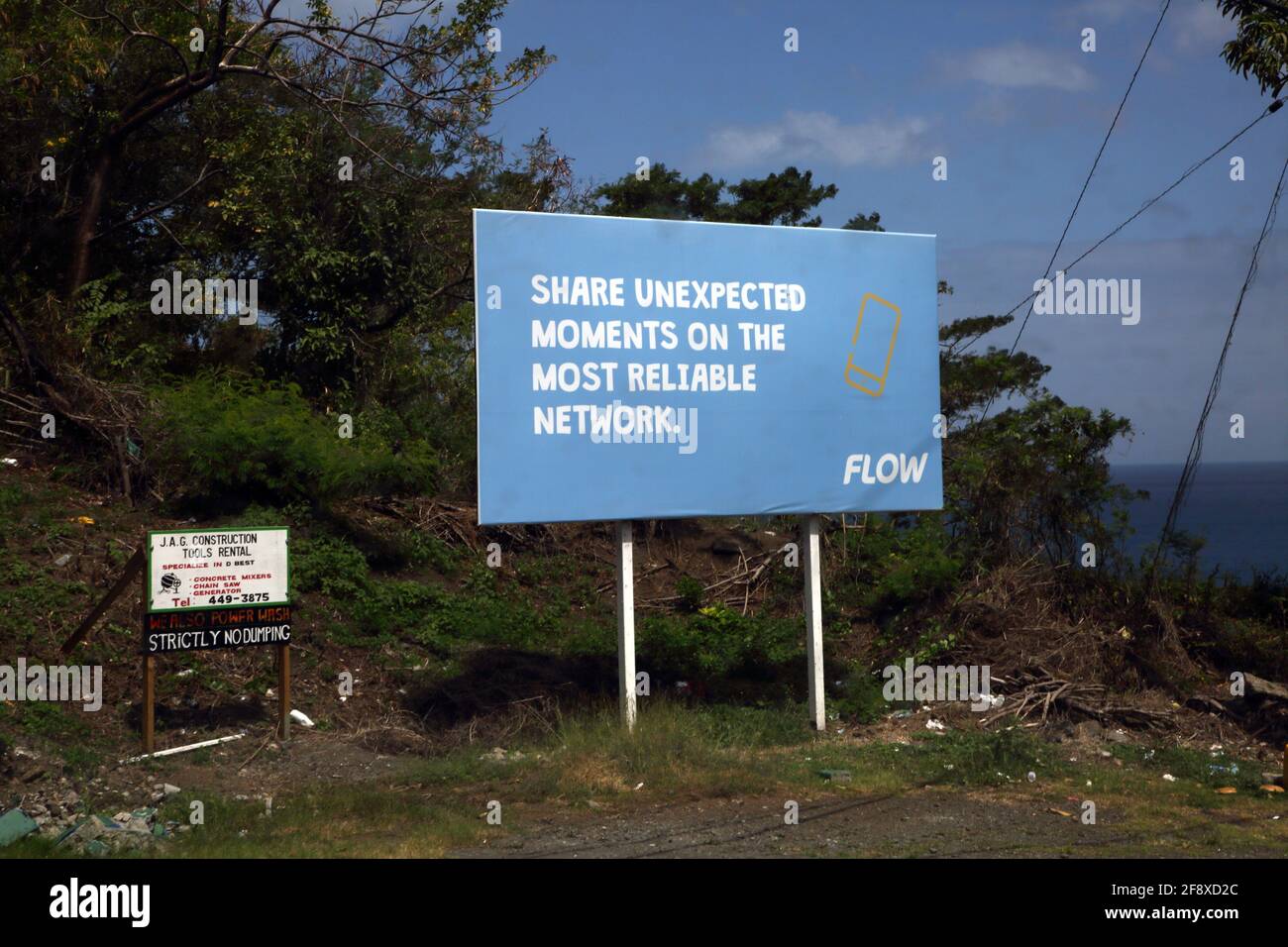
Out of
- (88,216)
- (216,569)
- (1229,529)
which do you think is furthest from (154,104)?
(1229,529)

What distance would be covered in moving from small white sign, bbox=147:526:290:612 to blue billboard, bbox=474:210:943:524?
7.34 ft

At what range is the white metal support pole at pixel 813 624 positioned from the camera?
40.1 feet

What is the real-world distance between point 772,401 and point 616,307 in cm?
189

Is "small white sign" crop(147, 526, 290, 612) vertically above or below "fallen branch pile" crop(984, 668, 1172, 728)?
above

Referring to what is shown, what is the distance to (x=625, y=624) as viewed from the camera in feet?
37.8

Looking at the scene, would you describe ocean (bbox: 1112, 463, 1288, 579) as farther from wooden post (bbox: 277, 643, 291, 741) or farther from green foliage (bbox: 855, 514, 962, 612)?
wooden post (bbox: 277, 643, 291, 741)

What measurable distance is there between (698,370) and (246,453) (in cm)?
701

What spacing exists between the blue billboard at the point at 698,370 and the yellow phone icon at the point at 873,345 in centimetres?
2

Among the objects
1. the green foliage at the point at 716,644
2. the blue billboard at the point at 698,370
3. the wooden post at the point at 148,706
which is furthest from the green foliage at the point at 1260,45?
the wooden post at the point at 148,706

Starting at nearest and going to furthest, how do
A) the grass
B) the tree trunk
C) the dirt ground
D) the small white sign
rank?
the dirt ground
the grass
the small white sign
the tree trunk

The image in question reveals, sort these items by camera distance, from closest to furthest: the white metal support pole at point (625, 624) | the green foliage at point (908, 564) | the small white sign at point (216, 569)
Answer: the small white sign at point (216, 569), the white metal support pole at point (625, 624), the green foliage at point (908, 564)

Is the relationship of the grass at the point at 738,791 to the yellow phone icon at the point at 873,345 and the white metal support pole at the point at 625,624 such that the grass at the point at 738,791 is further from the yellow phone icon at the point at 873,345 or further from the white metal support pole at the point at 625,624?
the yellow phone icon at the point at 873,345

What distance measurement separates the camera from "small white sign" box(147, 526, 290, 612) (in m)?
10.7

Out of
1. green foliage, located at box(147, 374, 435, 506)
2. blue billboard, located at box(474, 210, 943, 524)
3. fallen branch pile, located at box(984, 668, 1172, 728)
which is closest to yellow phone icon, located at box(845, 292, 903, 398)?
blue billboard, located at box(474, 210, 943, 524)
